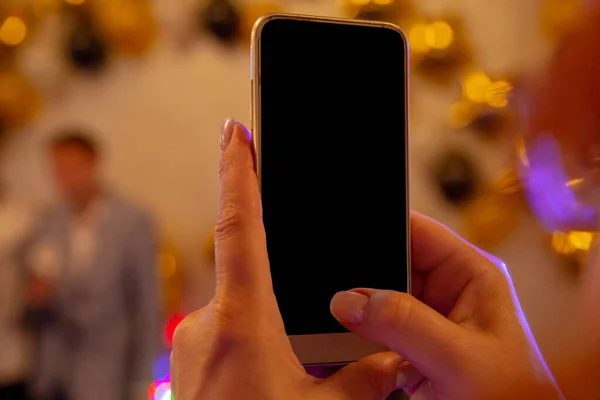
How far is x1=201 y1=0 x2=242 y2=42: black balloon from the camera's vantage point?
47.8 inches

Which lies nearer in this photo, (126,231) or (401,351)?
(401,351)

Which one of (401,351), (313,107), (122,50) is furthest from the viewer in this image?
(122,50)

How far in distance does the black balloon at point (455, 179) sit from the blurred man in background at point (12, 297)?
3.31 feet

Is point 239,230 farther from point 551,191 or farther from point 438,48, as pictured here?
point 438,48

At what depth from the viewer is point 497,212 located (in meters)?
1.34

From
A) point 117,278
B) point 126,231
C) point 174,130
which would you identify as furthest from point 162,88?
point 117,278

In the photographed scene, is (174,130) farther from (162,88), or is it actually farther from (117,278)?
(117,278)

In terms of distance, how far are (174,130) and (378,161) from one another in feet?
2.86

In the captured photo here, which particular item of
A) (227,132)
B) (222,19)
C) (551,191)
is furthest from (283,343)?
(222,19)

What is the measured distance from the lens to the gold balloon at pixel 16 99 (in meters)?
1.17

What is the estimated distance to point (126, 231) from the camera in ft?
4.10

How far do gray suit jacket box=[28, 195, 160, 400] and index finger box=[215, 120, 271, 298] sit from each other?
2.94ft

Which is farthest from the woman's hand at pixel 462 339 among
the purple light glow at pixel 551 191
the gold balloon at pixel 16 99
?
the gold balloon at pixel 16 99

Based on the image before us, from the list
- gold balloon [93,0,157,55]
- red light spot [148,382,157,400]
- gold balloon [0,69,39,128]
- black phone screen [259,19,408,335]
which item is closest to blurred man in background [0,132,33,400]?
gold balloon [0,69,39,128]
